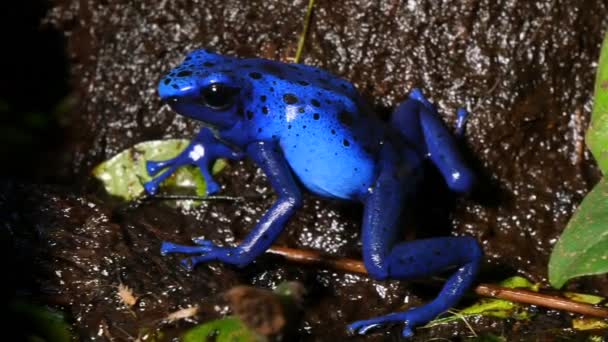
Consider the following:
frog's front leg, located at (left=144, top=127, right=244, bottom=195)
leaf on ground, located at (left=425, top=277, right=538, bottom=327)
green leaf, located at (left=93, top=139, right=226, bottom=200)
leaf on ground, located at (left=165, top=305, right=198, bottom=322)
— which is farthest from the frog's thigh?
green leaf, located at (left=93, top=139, right=226, bottom=200)

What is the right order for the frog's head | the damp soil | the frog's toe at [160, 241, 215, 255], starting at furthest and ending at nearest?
1. the damp soil
2. the frog's toe at [160, 241, 215, 255]
3. the frog's head

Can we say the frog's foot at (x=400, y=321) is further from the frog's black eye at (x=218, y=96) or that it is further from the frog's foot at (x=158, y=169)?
the frog's foot at (x=158, y=169)

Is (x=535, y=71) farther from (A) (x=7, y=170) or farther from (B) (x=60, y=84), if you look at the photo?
(A) (x=7, y=170)

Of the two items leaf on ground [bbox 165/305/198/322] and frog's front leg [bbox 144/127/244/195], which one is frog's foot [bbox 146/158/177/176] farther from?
leaf on ground [bbox 165/305/198/322]

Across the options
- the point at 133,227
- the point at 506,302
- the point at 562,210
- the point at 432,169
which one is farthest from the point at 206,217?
the point at 562,210

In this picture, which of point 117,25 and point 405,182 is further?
point 117,25
